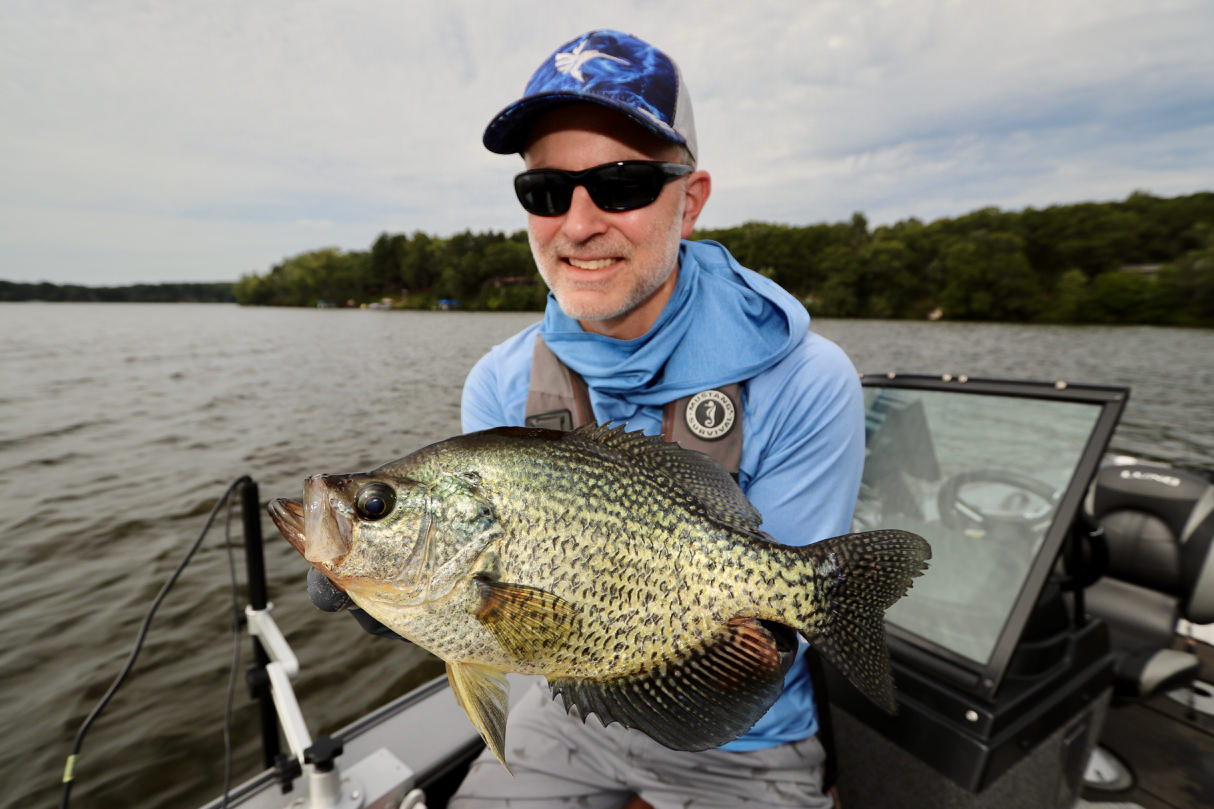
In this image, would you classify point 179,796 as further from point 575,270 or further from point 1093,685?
point 1093,685

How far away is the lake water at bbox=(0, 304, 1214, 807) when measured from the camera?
16.8ft

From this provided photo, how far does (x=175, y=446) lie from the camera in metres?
12.0

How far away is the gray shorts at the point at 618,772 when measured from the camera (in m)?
2.09

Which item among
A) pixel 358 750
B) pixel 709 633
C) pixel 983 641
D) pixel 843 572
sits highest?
pixel 843 572

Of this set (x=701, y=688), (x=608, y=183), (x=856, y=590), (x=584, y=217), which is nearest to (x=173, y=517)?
(x=584, y=217)

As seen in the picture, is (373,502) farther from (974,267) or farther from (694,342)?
(974,267)

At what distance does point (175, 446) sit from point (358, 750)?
12.5 metres

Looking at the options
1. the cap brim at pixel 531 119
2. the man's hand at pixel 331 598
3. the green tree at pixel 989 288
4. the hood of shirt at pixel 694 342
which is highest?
the green tree at pixel 989 288

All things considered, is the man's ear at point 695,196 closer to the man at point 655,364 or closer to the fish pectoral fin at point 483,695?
the man at point 655,364

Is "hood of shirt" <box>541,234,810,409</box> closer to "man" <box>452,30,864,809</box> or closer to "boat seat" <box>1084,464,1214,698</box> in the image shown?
"man" <box>452,30,864,809</box>

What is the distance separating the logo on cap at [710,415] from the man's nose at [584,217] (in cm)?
76

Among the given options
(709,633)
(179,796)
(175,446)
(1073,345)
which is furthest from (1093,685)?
(1073,345)

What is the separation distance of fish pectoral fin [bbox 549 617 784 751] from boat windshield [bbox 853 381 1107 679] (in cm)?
174

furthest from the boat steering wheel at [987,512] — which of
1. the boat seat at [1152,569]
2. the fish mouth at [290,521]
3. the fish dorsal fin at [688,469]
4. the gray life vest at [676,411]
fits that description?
the fish mouth at [290,521]
